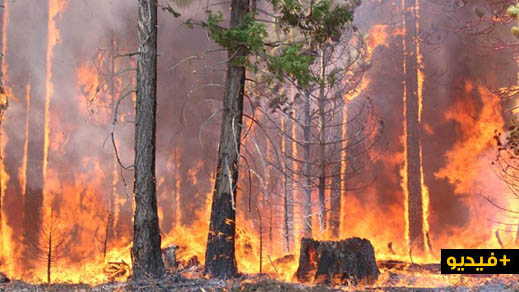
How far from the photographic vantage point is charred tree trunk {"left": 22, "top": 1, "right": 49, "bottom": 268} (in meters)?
21.0

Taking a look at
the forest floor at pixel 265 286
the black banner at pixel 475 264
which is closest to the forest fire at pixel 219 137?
the black banner at pixel 475 264

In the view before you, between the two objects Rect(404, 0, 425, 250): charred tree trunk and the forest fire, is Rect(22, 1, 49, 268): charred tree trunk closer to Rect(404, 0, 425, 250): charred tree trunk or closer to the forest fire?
the forest fire

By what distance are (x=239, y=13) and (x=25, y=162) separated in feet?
48.5

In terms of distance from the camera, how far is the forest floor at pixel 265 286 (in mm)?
9141

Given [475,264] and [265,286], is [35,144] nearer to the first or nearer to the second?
[265,286]

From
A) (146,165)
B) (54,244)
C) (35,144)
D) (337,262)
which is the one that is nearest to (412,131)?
(337,262)

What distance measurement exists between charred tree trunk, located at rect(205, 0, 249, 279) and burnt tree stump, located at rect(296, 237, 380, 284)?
5.32 ft

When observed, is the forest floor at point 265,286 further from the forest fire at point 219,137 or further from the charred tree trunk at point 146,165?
the forest fire at point 219,137

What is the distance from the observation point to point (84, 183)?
20.9 meters

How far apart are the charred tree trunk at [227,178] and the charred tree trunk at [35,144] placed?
13.3 m

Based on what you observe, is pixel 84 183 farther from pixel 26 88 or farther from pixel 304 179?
pixel 304 179

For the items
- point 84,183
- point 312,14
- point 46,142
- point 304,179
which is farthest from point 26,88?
point 312,14

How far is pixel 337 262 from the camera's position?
1056 cm

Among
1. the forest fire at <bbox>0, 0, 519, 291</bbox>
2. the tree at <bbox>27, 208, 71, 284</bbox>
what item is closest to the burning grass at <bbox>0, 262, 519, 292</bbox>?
the forest fire at <bbox>0, 0, 519, 291</bbox>
